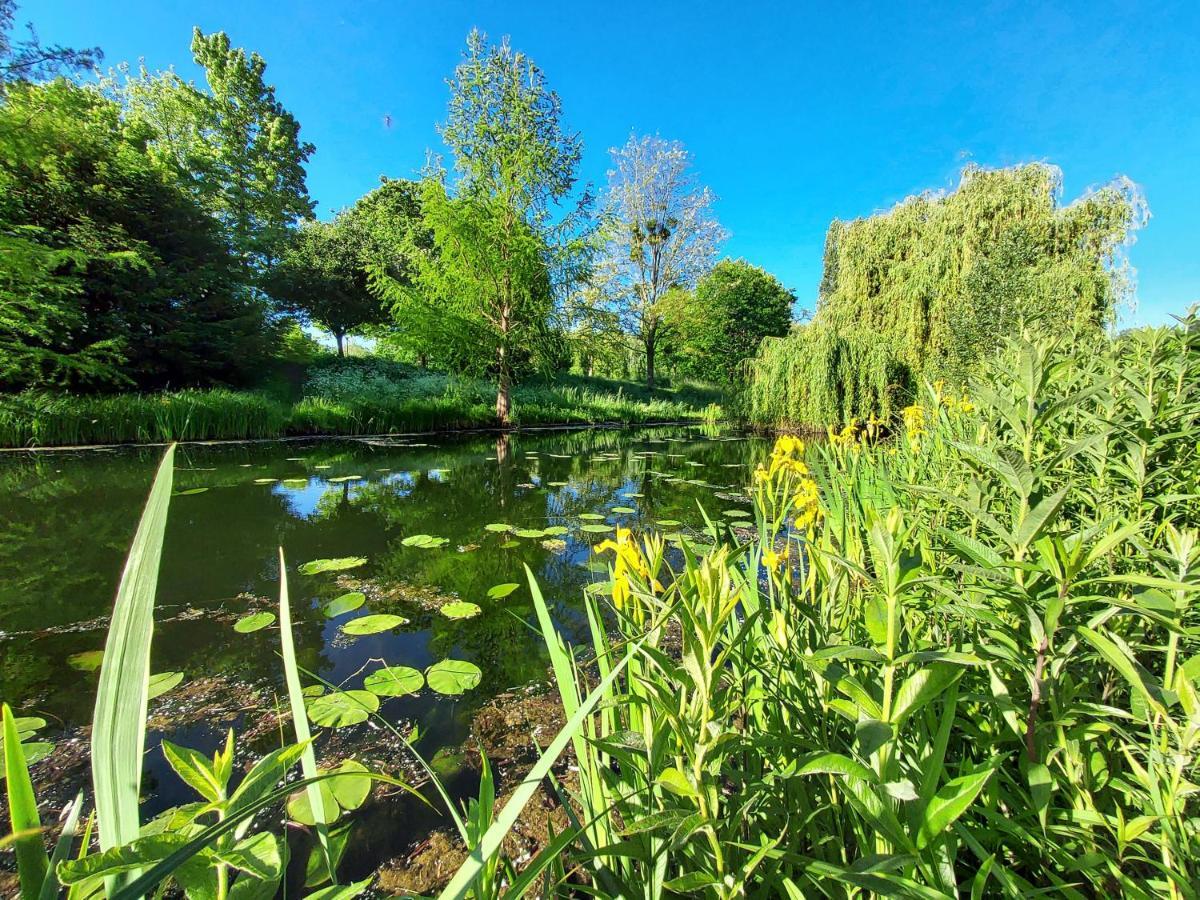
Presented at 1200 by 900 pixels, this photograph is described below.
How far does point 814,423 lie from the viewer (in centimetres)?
1004

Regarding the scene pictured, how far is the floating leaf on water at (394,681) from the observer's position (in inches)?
64.4

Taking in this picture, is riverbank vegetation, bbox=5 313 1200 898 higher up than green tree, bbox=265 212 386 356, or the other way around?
green tree, bbox=265 212 386 356

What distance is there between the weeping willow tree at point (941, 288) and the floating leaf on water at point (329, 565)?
7.01 m

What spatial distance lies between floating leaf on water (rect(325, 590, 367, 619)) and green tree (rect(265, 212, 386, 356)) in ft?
55.9

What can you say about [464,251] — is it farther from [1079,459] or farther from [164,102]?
[164,102]

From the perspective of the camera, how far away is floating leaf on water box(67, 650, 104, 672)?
172cm

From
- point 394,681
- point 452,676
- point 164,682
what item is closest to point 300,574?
point 164,682

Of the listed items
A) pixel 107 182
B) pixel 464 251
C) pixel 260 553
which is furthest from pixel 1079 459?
pixel 107 182

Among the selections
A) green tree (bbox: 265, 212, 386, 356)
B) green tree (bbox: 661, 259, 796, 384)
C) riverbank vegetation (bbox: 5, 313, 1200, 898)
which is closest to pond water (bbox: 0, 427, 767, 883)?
riverbank vegetation (bbox: 5, 313, 1200, 898)

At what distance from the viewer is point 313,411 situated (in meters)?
9.41

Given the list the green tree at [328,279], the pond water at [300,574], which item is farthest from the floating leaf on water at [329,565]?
the green tree at [328,279]

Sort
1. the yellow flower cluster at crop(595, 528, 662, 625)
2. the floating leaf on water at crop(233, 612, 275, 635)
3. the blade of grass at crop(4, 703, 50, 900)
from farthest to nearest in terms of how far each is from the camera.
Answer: the floating leaf on water at crop(233, 612, 275, 635), the yellow flower cluster at crop(595, 528, 662, 625), the blade of grass at crop(4, 703, 50, 900)

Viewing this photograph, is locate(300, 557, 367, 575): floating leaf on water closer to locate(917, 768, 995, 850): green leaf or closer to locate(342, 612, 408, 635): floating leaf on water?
locate(342, 612, 408, 635): floating leaf on water

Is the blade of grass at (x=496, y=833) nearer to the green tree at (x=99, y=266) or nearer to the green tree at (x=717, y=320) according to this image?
the green tree at (x=99, y=266)
